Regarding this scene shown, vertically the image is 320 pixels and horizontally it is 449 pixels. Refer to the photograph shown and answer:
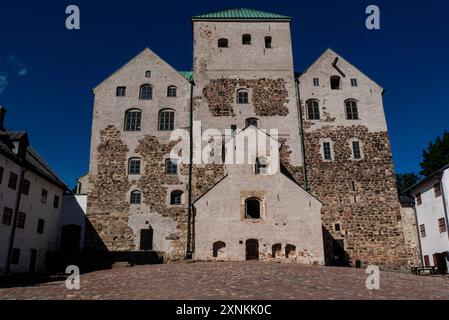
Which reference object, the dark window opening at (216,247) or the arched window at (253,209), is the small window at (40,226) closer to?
the dark window opening at (216,247)

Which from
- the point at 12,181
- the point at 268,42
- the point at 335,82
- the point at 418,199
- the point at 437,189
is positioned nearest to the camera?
the point at 12,181

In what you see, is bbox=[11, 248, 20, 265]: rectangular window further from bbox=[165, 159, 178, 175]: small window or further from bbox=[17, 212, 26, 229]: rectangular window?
bbox=[165, 159, 178, 175]: small window

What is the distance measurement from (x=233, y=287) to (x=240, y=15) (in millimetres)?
26888

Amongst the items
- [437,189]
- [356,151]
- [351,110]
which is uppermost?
[351,110]

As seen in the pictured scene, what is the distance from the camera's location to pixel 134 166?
2867 centimetres

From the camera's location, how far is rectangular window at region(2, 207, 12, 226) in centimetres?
2136

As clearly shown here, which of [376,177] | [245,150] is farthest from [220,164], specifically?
[376,177]

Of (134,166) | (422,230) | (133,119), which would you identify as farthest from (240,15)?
(422,230)

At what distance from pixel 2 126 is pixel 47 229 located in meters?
8.02

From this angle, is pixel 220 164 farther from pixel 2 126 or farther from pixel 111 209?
pixel 2 126

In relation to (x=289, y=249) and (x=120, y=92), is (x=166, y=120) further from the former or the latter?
(x=289, y=249)

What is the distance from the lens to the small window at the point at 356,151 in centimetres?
2925

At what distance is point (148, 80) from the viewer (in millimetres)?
30609

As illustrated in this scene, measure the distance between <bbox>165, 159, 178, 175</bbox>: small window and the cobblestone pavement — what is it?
1095 cm
